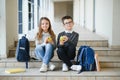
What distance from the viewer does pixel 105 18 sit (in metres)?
5.48

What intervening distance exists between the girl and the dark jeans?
0.14 metres

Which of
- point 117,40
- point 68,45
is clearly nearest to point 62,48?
point 68,45

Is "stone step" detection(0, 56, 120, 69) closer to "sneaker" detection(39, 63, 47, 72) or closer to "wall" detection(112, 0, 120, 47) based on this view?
"sneaker" detection(39, 63, 47, 72)

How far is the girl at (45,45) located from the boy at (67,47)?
136mm

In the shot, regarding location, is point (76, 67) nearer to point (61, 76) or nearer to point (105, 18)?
point (61, 76)

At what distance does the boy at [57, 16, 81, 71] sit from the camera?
3646 millimetres

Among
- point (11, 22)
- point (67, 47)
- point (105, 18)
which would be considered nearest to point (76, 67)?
point (67, 47)

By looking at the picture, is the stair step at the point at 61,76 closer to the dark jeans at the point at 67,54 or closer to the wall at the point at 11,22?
the dark jeans at the point at 67,54

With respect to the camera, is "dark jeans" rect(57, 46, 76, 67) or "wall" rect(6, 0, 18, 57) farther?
"wall" rect(6, 0, 18, 57)

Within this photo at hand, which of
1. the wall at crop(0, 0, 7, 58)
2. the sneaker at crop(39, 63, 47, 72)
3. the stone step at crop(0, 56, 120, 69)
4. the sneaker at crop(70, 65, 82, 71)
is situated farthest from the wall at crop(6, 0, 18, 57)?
the sneaker at crop(70, 65, 82, 71)

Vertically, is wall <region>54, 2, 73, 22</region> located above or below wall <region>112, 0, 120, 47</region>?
above

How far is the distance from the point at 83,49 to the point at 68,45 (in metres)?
0.26

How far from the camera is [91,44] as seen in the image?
5102 mm

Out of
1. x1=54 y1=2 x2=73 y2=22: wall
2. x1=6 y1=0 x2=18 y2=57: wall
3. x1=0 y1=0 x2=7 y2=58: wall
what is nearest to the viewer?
x1=0 y1=0 x2=7 y2=58: wall
